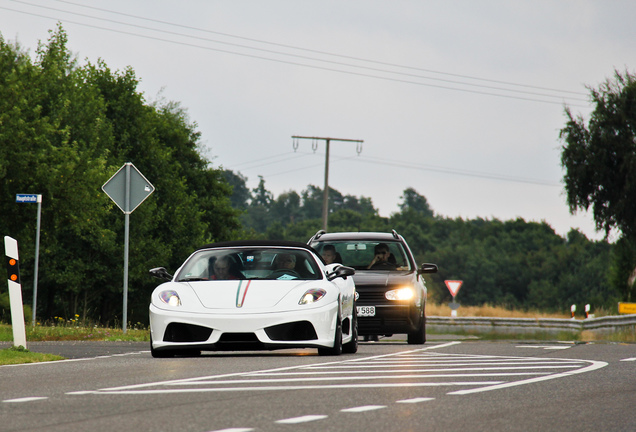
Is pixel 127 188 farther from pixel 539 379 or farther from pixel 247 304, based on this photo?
pixel 539 379

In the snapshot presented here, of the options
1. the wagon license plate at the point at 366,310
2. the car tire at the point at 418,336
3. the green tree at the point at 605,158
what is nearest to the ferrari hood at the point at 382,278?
the wagon license plate at the point at 366,310

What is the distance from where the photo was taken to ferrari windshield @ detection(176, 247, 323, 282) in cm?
1333

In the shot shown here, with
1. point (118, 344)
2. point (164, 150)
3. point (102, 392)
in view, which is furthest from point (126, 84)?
point (102, 392)

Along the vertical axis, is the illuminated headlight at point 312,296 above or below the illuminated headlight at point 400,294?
below

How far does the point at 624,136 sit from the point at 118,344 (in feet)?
105

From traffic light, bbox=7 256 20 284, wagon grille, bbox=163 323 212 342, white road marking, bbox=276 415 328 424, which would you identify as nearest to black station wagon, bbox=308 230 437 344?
wagon grille, bbox=163 323 212 342

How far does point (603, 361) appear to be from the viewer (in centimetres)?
1313

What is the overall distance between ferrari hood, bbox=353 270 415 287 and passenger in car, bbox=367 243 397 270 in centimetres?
54

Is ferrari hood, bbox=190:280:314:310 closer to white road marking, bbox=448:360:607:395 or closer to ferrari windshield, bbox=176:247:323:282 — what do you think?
ferrari windshield, bbox=176:247:323:282

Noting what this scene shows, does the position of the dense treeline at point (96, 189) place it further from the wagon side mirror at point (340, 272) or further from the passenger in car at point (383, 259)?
the wagon side mirror at point (340, 272)

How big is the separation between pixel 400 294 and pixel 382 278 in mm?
400

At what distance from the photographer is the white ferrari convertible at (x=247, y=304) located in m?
12.3

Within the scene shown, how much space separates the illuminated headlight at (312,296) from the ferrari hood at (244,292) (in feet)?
0.44

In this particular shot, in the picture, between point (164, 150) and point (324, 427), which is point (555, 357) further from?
point (164, 150)
